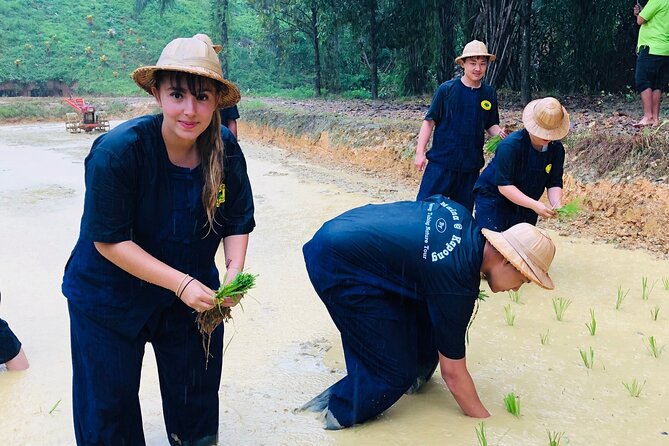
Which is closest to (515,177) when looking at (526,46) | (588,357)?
(588,357)

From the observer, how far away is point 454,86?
505cm

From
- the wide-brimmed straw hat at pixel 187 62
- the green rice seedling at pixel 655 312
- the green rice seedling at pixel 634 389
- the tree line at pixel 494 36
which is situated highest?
the tree line at pixel 494 36

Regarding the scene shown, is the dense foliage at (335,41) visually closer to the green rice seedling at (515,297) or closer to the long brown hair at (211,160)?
the green rice seedling at (515,297)

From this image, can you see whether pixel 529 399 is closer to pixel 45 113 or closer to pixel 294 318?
pixel 294 318

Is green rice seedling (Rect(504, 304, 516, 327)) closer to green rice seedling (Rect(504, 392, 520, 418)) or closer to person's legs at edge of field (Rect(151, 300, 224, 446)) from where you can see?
green rice seedling (Rect(504, 392, 520, 418))

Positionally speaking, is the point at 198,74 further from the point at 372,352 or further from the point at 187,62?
the point at 372,352

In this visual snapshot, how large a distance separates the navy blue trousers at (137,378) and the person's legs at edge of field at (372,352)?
0.60 meters

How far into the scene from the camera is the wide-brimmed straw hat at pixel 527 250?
2.52 meters

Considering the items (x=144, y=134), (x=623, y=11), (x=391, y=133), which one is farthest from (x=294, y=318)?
(x=623, y=11)

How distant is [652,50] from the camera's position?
23.2 feet

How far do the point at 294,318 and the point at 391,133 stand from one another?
621cm

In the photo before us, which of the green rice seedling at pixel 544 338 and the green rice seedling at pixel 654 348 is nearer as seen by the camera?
the green rice seedling at pixel 654 348

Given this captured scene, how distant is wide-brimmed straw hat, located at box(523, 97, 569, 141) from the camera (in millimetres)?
4107

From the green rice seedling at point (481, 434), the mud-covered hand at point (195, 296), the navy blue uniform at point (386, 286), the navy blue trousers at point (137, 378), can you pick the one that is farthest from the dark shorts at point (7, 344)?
the green rice seedling at point (481, 434)
